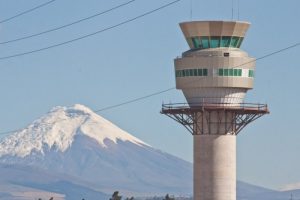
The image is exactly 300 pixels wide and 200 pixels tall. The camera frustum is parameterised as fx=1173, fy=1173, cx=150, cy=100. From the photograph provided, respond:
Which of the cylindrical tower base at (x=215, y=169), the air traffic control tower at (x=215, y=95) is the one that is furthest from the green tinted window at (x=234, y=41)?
the cylindrical tower base at (x=215, y=169)

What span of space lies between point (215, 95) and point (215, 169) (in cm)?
802

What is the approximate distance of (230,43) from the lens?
12500 cm

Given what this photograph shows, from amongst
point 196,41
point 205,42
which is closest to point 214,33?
point 205,42

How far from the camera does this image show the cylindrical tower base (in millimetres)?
123625

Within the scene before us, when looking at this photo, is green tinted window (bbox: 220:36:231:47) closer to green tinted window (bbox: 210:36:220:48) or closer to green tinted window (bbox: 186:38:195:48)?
green tinted window (bbox: 210:36:220:48)

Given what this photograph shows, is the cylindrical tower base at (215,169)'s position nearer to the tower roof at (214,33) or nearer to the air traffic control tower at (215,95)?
the air traffic control tower at (215,95)

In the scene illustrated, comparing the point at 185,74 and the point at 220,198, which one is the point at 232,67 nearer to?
the point at 185,74

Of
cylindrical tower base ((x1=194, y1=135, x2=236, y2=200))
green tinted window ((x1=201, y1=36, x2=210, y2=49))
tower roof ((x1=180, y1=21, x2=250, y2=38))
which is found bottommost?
cylindrical tower base ((x1=194, y1=135, x2=236, y2=200))

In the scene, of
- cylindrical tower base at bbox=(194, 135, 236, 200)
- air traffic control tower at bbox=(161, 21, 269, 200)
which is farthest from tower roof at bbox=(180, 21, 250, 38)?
cylindrical tower base at bbox=(194, 135, 236, 200)

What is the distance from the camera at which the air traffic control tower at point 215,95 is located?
123750 millimetres

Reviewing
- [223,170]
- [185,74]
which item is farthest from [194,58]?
[223,170]

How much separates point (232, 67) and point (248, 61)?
2.18m

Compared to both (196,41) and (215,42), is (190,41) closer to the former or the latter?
(196,41)

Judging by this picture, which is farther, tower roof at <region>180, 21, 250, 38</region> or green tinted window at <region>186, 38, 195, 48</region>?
green tinted window at <region>186, 38, 195, 48</region>
